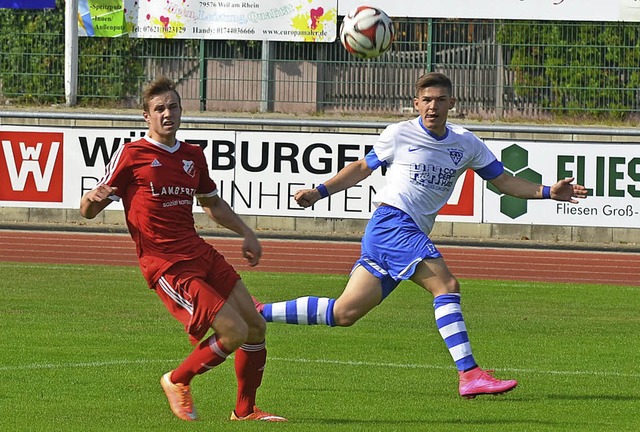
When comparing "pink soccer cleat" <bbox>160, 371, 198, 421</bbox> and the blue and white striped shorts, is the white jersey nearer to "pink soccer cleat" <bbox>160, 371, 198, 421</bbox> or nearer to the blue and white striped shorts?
the blue and white striped shorts

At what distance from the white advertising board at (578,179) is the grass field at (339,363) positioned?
356cm

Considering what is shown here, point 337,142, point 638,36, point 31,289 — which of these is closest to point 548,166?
point 337,142

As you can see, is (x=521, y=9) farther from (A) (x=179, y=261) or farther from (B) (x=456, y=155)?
(A) (x=179, y=261)

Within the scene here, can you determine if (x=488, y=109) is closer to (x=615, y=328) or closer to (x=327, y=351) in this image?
(x=615, y=328)

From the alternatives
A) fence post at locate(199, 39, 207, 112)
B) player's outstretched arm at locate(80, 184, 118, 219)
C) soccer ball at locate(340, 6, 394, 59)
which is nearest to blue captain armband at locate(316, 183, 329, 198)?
player's outstretched arm at locate(80, 184, 118, 219)

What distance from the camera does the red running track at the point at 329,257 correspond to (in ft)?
55.0

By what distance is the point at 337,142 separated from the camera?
18.8 m

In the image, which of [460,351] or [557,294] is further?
[557,294]

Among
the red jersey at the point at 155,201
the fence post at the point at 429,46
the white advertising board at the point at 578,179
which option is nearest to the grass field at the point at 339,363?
the red jersey at the point at 155,201

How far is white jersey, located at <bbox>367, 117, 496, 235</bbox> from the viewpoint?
335 inches

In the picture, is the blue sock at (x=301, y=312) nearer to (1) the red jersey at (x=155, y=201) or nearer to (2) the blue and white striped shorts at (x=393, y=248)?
(2) the blue and white striped shorts at (x=393, y=248)

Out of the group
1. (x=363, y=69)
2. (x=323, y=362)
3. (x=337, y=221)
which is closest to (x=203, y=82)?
(x=363, y=69)

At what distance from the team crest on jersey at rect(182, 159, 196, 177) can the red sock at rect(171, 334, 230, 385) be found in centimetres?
94

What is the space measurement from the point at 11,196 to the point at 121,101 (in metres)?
4.20
